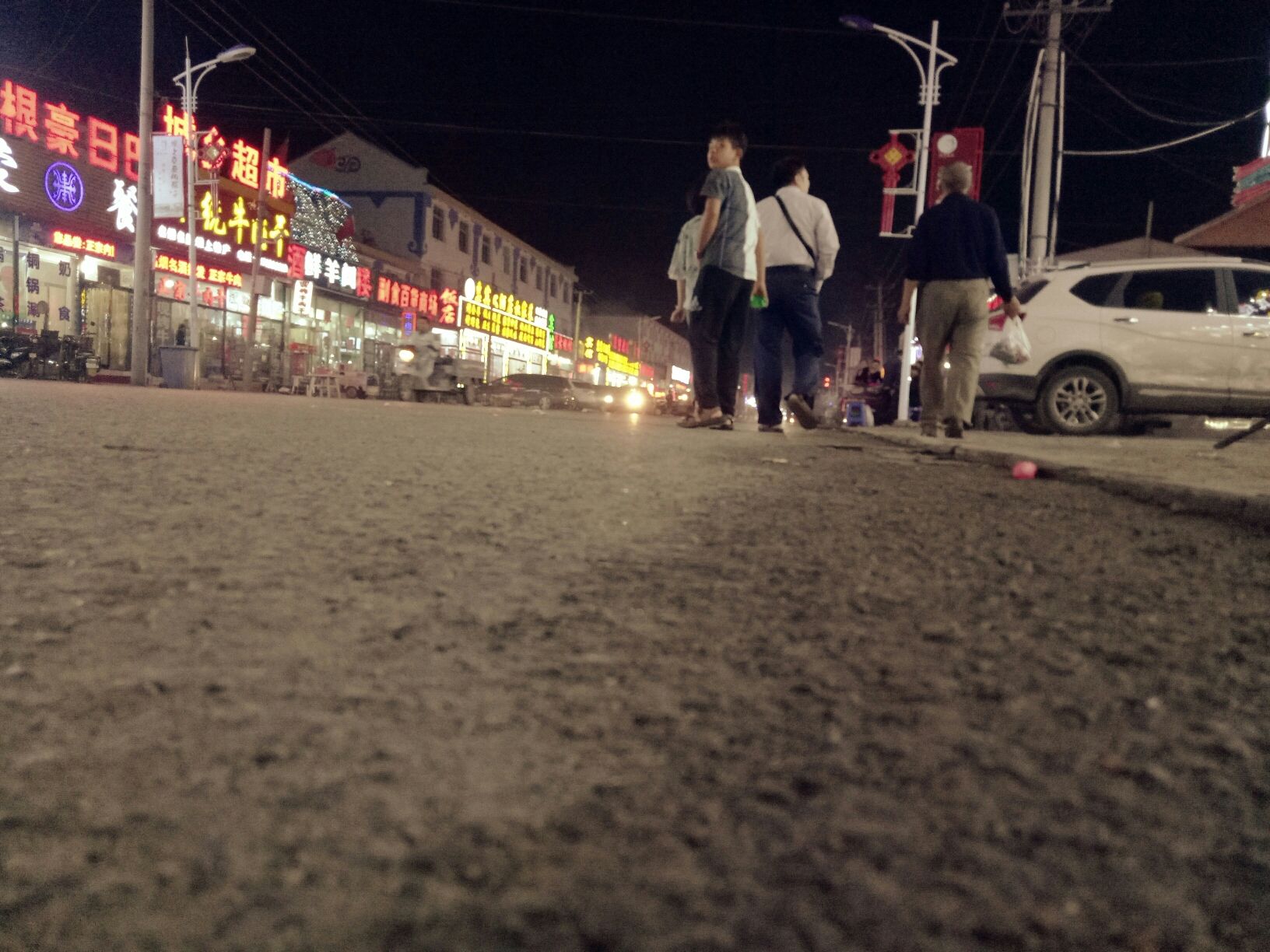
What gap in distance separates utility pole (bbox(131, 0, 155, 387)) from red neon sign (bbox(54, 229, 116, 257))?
3251 millimetres

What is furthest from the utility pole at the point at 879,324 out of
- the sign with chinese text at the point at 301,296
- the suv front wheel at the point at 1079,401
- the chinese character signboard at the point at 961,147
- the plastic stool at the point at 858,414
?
the suv front wheel at the point at 1079,401

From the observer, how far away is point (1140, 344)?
27.5ft

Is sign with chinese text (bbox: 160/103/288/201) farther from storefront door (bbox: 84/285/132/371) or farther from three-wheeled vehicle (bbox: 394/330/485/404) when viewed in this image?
three-wheeled vehicle (bbox: 394/330/485/404)

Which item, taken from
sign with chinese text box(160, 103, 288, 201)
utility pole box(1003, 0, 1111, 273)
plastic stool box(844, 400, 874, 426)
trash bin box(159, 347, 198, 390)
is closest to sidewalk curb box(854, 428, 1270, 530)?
plastic stool box(844, 400, 874, 426)

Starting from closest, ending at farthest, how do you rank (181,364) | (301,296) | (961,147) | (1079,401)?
(1079,401)
(961,147)
(181,364)
(301,296)

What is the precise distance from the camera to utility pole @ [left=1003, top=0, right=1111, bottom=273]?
51.8 ft

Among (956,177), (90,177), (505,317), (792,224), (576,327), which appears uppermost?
(576,327)

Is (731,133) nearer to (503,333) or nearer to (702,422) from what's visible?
(702,422)

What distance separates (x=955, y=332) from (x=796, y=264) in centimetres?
131

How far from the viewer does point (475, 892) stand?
627 millimetres

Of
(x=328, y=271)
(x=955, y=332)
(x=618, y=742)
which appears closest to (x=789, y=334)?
(x=955, y=332)

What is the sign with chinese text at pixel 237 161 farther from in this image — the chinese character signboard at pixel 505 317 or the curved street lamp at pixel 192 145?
the chinese character signboard at pixel 505 317

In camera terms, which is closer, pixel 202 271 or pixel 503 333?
pixel 202 271

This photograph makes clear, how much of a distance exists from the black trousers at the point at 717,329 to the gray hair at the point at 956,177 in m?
1.54
